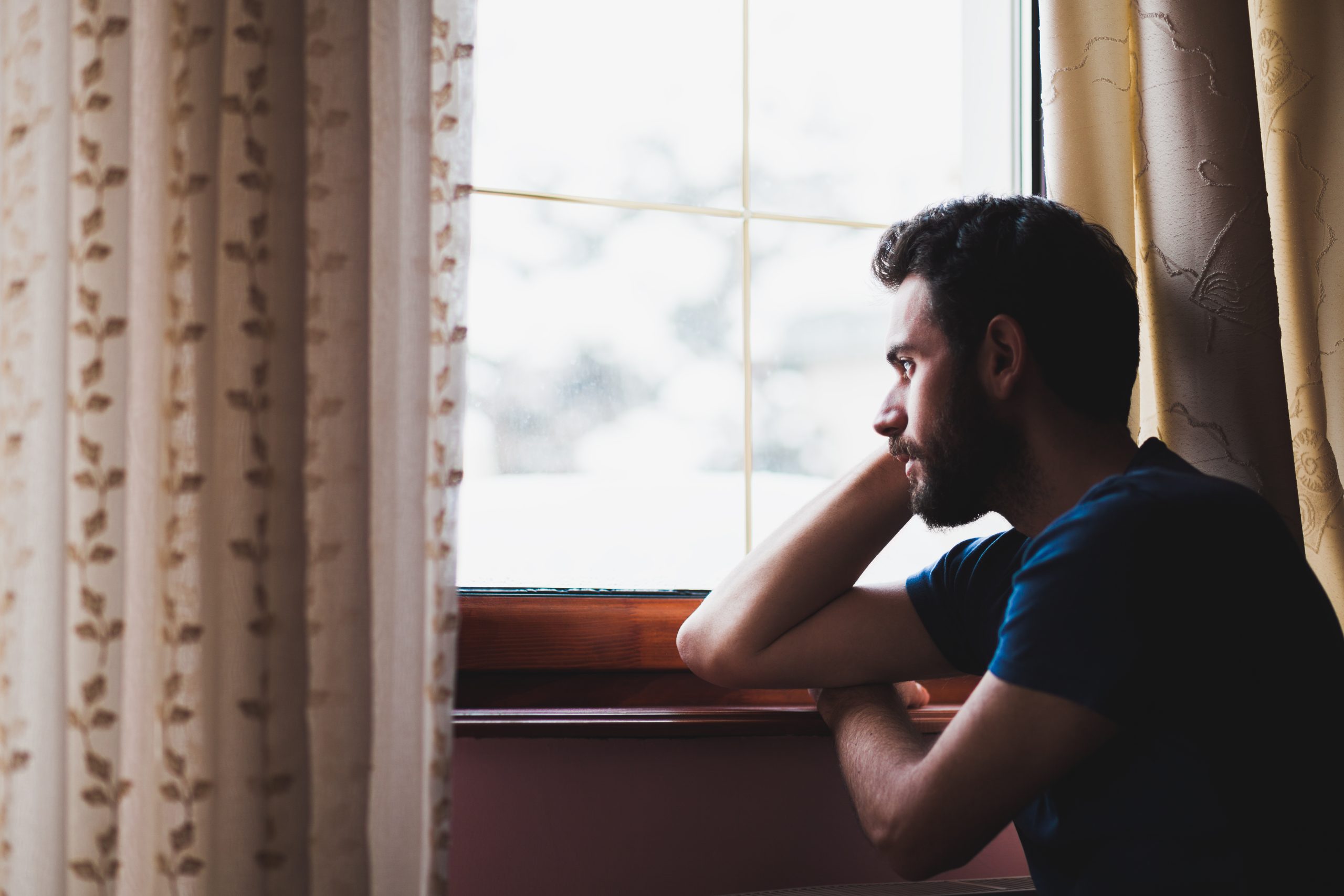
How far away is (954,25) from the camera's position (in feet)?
5.54

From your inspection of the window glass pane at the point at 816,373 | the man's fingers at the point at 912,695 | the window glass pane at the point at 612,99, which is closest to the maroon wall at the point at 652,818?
the man's fingers at the point at 912,695

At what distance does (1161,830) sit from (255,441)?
3.03 feet

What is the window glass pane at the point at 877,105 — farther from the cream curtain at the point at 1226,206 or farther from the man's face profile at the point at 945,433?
the man's face profile at the point at 945,433

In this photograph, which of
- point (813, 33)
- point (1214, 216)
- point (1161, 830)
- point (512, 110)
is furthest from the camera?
point (813, 33)

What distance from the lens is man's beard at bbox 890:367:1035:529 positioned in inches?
41.6

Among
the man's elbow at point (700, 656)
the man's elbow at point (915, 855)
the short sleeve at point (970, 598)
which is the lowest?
the man's elbow at point (915, 855)

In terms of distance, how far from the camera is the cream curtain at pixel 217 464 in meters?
0.90

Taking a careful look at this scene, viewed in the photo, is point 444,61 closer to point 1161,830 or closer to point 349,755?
point 349,755

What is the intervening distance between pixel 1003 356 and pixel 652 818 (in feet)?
2.40

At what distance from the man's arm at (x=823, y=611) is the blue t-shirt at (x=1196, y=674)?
294 millimetres

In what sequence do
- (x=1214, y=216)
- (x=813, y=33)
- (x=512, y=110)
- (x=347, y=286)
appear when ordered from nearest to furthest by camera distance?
(x=347, y=286) < (x=1214, y=216) < (x=512, y=110) < (x=813, y=33)

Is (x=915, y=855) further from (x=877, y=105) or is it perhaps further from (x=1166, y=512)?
(x=877, y=105)

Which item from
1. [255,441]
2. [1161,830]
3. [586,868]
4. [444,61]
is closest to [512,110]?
[444,61]

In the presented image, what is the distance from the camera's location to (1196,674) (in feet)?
2.73
